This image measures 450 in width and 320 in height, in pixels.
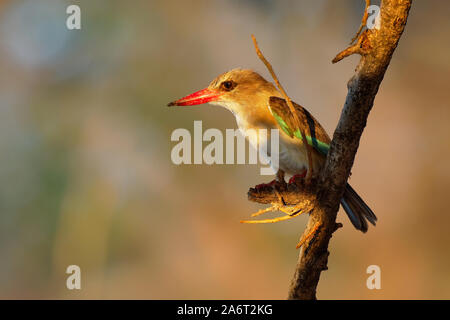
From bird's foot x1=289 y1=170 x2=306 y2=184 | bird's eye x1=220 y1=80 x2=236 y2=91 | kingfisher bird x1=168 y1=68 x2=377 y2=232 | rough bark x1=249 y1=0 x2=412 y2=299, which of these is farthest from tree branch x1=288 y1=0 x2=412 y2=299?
bird's eye x1=220 y1=80 x2=236 y2=91

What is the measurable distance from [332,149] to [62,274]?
4.86m

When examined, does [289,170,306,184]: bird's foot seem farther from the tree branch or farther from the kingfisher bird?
the tree branch

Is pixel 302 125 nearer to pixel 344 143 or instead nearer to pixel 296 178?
pixel 296 178

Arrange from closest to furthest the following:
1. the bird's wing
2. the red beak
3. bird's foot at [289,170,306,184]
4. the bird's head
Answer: bird's foot at [289,170,306,184], the bird's wing, the red beak, the bird's head

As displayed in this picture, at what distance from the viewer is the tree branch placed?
5.13 ft

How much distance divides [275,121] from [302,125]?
1.13 feet

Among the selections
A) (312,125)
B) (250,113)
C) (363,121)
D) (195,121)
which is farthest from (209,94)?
(195,121)

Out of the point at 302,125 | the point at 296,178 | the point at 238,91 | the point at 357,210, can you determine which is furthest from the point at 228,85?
the point at 357,210

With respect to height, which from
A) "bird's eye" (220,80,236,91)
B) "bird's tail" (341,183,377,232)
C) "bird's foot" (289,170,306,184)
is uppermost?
"bird's eye" (220,80,236,91)

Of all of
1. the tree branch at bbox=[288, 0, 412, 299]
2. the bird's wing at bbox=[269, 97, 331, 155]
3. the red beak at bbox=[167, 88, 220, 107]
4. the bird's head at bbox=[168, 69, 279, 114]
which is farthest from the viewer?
the bird's head at bbox=[168, 69, 279, 114]

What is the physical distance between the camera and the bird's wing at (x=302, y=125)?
2.26 meters

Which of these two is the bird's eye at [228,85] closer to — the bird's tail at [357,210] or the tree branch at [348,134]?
the bird's tail at [357,210]

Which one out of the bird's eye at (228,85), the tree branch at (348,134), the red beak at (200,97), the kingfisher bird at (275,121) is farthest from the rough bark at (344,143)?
the bird's eye at (228,85)
